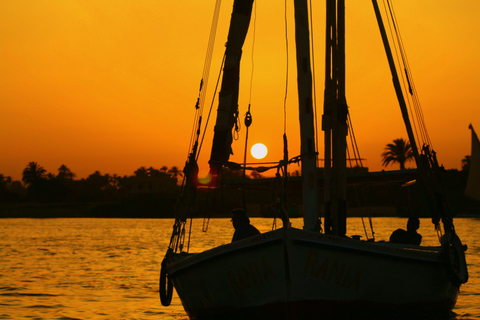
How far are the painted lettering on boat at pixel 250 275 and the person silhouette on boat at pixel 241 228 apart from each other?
1166 mm

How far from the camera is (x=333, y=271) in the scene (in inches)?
478

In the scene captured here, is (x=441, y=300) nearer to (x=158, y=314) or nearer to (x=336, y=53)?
(x=336, y=53)

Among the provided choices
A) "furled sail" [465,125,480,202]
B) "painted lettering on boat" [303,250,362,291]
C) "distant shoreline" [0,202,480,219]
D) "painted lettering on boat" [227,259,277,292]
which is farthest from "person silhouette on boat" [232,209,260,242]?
"distant shoreline" [0,202,480,219]

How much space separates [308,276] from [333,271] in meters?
0.50

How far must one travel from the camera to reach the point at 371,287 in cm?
1252

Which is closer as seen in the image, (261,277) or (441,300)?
(261,277)

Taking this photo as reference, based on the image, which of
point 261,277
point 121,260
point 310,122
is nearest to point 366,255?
point 261,277

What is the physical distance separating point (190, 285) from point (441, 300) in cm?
538

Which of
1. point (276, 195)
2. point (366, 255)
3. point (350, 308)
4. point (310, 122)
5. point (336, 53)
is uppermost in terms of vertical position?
point (336, 53)

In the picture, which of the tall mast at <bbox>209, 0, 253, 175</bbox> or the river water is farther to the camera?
the river water

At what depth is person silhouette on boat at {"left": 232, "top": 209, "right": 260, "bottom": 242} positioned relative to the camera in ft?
44.8

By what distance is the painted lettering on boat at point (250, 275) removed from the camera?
12062mm

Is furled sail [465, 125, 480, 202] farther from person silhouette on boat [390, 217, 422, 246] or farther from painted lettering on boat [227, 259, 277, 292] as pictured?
painted lettering on boat [227, 259, 277, 292]

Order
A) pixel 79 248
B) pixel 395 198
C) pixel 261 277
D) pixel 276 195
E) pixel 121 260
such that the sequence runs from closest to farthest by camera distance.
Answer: pixel 261 277, pixel 276 195, pixel 121 260, pixel 79 248, pixel 395 198
